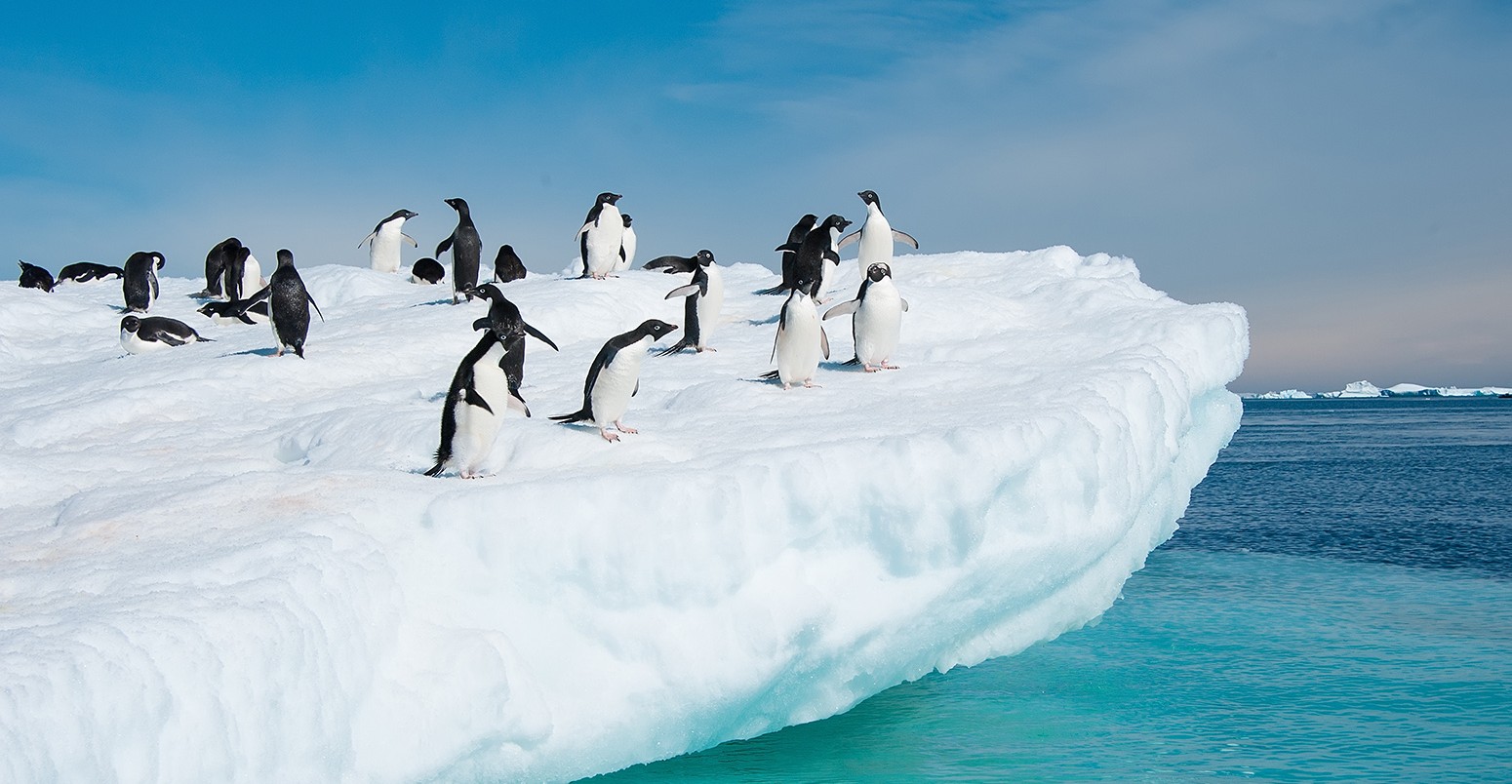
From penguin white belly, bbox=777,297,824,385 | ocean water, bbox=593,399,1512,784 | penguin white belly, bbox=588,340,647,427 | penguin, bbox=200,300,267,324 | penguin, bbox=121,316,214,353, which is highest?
penguin, bbox=200,300,267,324

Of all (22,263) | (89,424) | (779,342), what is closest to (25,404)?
(89,424)

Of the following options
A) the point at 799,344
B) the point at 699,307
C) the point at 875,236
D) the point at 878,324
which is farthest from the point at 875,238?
the point at 799,344

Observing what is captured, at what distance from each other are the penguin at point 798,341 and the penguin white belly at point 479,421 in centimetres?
280

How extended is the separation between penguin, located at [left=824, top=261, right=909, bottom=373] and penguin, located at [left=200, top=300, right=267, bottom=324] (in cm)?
857

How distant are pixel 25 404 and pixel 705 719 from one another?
830 cm

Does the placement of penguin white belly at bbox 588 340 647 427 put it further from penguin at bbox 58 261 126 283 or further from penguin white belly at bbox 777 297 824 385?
penguin at bbox 58 261 126 283

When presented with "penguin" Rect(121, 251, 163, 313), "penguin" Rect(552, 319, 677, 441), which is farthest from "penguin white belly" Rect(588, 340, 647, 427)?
"penguin" Rect(121, 251, 163, 313)

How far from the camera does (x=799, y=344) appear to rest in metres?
8.23

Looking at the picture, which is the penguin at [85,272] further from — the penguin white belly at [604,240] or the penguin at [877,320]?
the penguin at [877,320]

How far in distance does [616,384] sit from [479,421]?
1.01 meters

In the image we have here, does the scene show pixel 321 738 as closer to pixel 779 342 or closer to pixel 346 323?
pixel 779 342

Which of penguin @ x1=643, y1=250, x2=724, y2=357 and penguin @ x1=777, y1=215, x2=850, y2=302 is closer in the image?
penguin @ x1=643, y1=250, x2=724, y2=357

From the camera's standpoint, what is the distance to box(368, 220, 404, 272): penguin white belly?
1998 centimetres

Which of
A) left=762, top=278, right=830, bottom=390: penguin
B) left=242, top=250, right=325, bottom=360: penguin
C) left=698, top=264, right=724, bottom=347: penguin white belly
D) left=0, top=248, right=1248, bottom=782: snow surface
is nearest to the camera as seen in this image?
left=0, top=248, right=1248, bottom=782: snow surface
